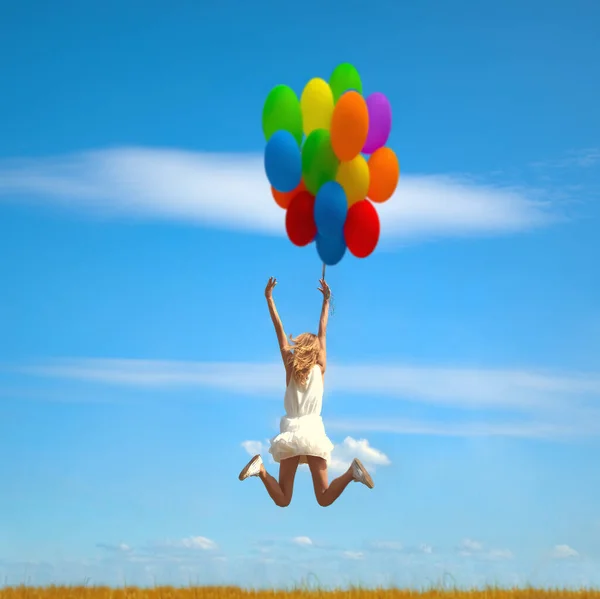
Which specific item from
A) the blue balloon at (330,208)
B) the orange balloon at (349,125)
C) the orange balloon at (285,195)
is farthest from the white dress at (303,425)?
the orange balloon at (349,125)

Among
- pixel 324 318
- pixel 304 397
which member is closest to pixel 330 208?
pixel 324 318

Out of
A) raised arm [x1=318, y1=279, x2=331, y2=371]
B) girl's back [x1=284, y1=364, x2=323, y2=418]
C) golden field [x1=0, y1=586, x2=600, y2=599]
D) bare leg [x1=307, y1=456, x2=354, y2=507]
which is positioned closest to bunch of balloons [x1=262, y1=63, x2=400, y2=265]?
raised arm [x1=318, y1=279, x2=331, y2=371]

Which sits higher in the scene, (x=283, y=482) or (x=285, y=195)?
(x=285, y=195)

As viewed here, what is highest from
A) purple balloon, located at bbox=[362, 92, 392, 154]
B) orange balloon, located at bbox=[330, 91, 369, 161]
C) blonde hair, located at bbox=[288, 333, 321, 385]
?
purple balloon, located at bbox=[362, 92, 392, 154]

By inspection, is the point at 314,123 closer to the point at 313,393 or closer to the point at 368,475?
the point at 313,393

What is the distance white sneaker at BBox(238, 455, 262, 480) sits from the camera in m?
8.14

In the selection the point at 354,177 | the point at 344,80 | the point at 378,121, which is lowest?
the point at 354,177

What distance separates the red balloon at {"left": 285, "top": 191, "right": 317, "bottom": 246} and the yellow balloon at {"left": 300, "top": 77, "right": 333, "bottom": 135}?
71cm

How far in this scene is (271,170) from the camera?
7730 mm

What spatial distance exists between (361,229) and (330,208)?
432 mm

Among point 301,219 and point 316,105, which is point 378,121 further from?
point 301,219

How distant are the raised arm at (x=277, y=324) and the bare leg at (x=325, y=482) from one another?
3.63 ft

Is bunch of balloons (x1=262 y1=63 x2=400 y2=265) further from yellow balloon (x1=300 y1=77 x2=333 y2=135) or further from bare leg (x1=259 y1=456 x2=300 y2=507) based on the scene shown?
bare leg (x1=259 y1=456 x2=300 y2=507)

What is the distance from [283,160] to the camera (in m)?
7.65
